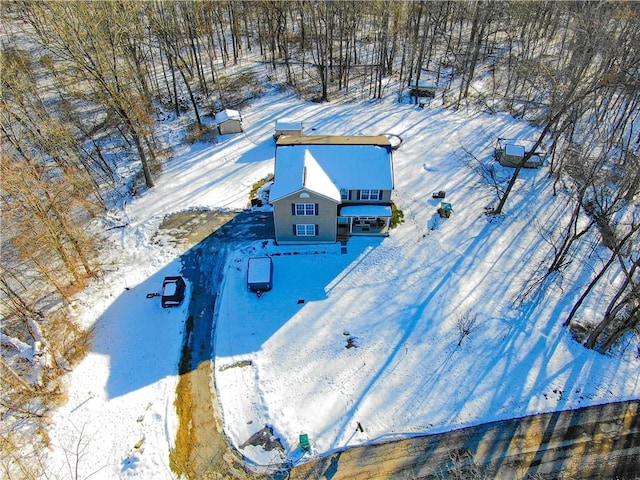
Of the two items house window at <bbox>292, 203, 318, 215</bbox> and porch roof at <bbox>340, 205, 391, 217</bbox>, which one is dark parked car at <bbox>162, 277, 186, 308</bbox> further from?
porch roof at <bbox>340, 205, 391, 217</bbox>

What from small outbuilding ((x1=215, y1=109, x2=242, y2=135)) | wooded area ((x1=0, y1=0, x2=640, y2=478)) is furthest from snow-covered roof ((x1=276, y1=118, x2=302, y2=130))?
wooded area ((x1=0, y1=0, x2=640, y2=478))

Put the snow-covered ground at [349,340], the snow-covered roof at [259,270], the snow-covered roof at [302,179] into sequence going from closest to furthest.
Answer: the snow-covered ground at [349,340], the snow-covered roof at [259,270], the snow-covered roof at [302,179]

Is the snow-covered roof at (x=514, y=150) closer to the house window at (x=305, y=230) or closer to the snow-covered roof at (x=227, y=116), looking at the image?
the house window at (x=305, y=230)

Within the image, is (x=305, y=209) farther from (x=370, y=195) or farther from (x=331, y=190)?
(x=370, y=195)

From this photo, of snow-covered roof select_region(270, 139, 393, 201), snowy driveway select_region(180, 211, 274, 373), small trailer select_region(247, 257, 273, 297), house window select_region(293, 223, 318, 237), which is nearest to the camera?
snowy driveway select_region(180, 211, 274, 373)

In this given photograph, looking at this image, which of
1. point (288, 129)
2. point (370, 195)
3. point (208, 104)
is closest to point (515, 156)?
point (370, 195)

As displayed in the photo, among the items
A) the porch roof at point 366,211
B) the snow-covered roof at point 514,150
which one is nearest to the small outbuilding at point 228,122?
the porch roof at point 366,211

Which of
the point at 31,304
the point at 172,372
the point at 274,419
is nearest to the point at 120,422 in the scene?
the point at 172,372
